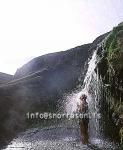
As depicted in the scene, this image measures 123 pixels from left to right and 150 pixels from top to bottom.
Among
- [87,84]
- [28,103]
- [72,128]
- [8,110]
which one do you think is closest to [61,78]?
[28,103]

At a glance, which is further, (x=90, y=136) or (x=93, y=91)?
(x=90, y=136)

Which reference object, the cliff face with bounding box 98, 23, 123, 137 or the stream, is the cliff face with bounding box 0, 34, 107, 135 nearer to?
the stream

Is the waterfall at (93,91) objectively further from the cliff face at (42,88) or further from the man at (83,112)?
the cliff face at (42,88)

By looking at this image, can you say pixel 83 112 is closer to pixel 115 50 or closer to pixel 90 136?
pixel 115 50

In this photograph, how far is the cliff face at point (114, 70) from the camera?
2236 centimetres

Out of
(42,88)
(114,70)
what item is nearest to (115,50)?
(114,70)

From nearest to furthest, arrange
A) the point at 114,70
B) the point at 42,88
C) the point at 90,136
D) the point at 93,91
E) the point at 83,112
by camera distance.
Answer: the point at 83,112, the point at 114,70, the point at 93,91, the point at 90,136, the point at 42,88

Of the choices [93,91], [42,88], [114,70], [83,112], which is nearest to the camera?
[83,112]

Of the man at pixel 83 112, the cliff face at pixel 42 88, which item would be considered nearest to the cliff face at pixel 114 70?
the man at pixel 83 112

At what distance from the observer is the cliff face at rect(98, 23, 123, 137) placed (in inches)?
880

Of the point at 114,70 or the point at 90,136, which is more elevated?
the point at 114,70

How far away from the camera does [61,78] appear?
2295 inches

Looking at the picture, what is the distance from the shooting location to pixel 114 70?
894 inches

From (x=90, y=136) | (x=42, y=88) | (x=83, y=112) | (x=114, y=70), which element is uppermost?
(x=42, y=88)
